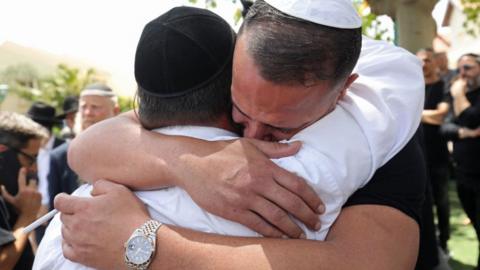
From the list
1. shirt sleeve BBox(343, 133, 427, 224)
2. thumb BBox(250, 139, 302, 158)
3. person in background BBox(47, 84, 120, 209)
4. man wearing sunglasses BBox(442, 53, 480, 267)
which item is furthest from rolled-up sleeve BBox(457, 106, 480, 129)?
thumb BBox(250, 139, 302, 158)

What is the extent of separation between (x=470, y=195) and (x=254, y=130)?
5249 millimetres

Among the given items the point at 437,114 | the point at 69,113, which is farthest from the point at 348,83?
→ the point at 69,113

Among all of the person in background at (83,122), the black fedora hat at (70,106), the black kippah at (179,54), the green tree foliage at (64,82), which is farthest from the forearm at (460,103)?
the green tree foliage at (64,82)

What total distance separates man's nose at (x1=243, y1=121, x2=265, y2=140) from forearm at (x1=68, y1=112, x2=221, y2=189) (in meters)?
0.13

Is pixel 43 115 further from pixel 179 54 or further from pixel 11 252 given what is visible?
pixel 179 54

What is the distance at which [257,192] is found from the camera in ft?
4.05

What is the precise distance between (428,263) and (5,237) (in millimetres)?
2214

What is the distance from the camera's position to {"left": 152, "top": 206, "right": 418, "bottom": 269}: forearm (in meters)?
1.18

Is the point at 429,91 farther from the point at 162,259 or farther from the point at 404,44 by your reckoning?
the point at 162,259

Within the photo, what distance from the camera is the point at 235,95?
1283mm

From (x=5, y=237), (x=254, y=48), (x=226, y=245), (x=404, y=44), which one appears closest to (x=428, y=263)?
(x=226, y=245)

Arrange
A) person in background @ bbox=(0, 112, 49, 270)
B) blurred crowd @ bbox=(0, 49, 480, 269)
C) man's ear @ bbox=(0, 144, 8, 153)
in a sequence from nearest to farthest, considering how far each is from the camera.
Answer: person in background @ bbox=(0, 112, 49, 270), blurred crowd @ bbox=(0, 49, 480, 269), man's ear @ bbox=(0, 144, 8, 153)

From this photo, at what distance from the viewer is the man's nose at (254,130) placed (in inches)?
52.4

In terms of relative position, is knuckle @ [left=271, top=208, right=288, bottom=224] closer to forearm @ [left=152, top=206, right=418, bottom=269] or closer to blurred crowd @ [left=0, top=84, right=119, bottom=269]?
forearm @ [left=152, top=206, right=418, bottom=269]
